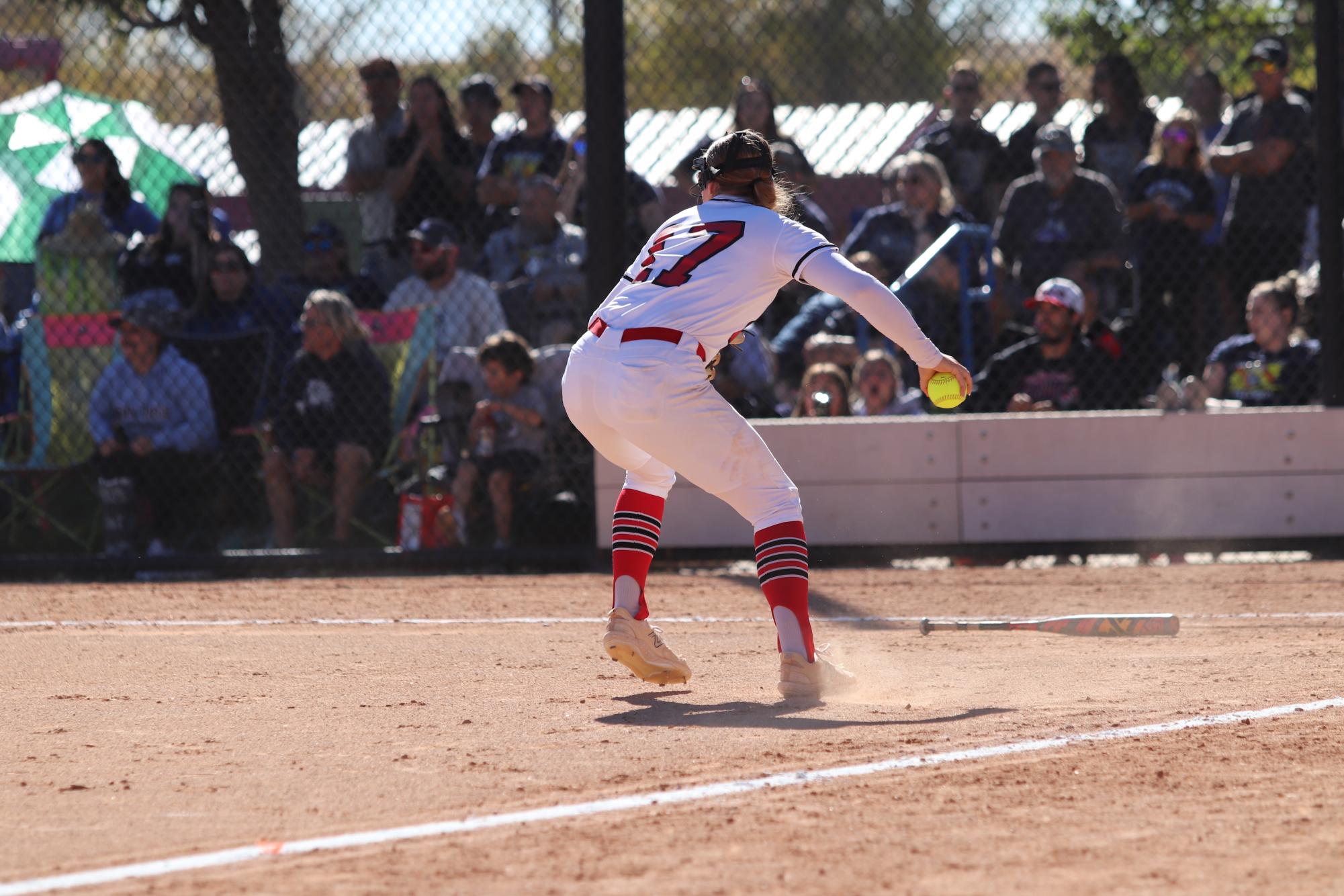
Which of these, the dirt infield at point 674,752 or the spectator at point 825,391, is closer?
the dirt infield at point 674,752

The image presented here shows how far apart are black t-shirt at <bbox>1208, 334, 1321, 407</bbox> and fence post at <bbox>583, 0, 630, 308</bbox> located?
3374 mm

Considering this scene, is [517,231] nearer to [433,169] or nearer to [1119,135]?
[433,169]

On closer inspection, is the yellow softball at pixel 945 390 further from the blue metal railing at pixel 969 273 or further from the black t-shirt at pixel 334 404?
the black t-shirt at pixel 334 404

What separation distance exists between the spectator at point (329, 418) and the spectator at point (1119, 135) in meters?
4.30

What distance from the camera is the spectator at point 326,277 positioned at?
395 inches

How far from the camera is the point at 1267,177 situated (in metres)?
9.38

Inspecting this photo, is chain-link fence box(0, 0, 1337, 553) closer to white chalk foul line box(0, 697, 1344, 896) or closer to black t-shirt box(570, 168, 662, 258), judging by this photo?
black t-shirt box(570, 168, 662, 258)

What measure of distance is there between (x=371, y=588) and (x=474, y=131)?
3054 mm

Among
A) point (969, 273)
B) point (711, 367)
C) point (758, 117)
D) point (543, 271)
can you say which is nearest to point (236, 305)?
point (543, 271)

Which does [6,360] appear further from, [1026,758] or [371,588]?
[1026,758]

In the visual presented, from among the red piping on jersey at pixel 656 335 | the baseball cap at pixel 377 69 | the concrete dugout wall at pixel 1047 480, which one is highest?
the baseball cap at pixel 377 69

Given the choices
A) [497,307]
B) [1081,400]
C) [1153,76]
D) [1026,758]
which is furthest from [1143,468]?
[1026,758]

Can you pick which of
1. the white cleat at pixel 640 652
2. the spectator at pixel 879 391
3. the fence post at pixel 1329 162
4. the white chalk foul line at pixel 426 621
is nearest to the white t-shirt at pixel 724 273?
the white cleat at pixel 640 652

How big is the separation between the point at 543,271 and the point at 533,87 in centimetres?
118
